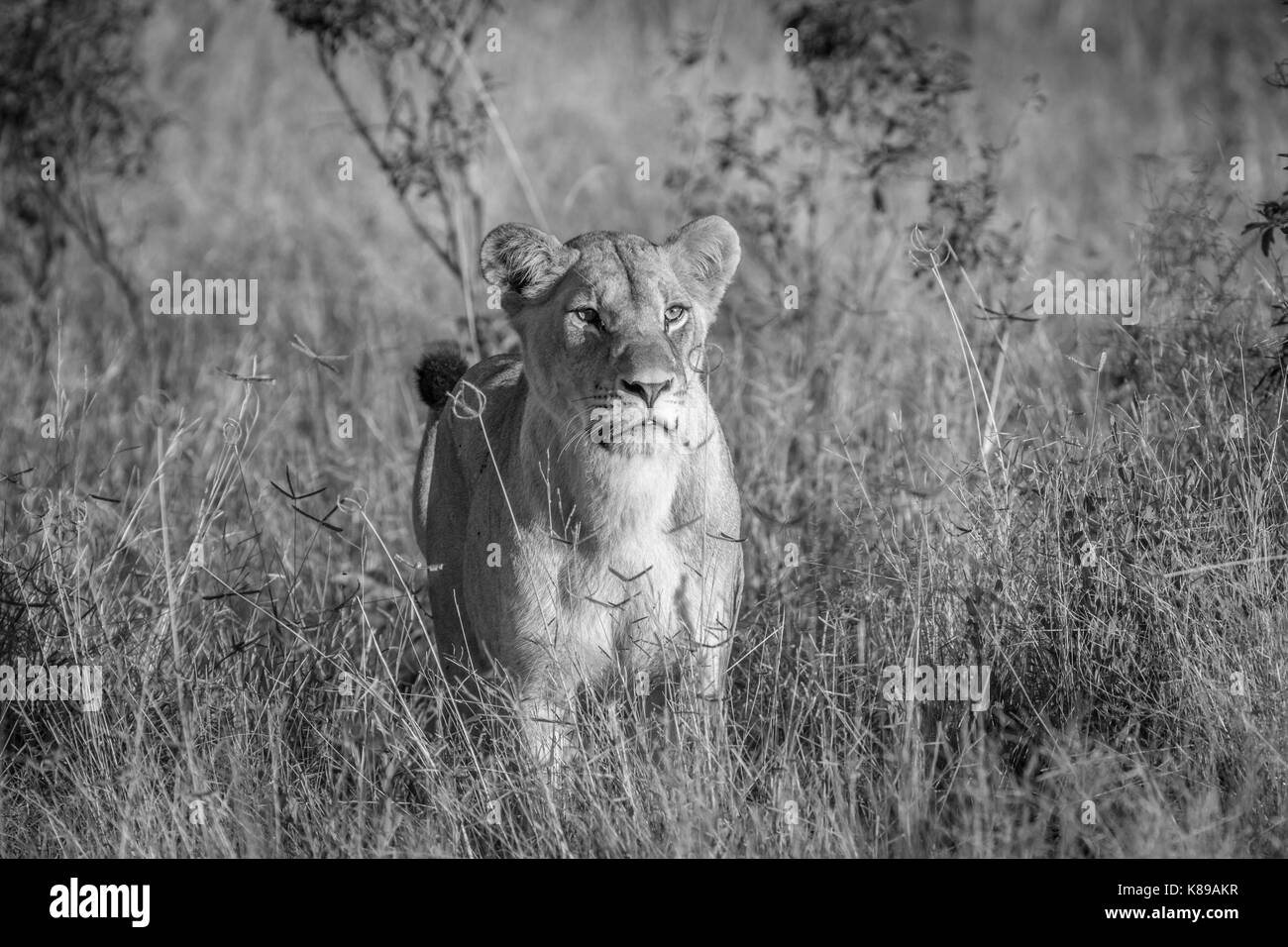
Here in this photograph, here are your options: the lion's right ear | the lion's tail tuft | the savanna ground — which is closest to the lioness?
the lion's right ear

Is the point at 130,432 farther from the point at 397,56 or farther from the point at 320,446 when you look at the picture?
the point at 397,56

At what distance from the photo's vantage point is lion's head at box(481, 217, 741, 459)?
4395 millimetres

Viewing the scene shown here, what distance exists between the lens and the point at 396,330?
9.90 metres

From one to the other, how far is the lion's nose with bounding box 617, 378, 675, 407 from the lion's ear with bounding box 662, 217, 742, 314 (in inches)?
30.3

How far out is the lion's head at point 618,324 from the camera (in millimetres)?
4395

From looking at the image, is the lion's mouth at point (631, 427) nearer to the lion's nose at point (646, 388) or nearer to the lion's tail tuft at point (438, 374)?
the lion's nose at point (646, 388)

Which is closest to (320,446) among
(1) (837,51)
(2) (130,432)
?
(2) (130,432)

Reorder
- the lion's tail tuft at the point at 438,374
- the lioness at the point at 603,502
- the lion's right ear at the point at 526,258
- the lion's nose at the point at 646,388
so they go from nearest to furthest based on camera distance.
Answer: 1. the lion's nose at the point at 646,388
2. the lioness at the point at 603,502
3. the lion's right ear at the point at 526,258
4. the lion's tail tuft at the point at 438,374

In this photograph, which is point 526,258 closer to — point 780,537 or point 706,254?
point 706,254

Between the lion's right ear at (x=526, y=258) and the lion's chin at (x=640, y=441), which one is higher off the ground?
the lion's right ear at (x=526, y=258)

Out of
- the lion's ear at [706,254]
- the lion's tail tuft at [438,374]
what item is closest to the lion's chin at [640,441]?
the lion's ear at [706,254]

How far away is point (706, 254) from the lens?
201 inches
